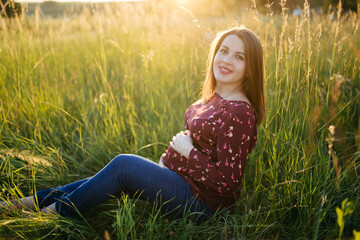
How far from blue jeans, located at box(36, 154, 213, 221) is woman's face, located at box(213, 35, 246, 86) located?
70cm

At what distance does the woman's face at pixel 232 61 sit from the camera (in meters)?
1.68

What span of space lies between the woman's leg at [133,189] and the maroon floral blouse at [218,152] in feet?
0.26

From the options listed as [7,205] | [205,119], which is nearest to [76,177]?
[7,205]

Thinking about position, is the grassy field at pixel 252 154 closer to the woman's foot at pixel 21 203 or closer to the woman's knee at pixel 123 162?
the woman's foot at pixel 21 203

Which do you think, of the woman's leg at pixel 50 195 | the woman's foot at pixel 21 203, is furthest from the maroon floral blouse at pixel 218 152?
the woman's foot at pixel 21 203

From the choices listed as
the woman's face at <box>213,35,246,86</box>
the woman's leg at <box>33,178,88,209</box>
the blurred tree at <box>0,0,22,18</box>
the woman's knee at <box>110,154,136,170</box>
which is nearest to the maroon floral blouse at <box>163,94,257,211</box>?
the woman's face at <box>213,35,246,86</box>

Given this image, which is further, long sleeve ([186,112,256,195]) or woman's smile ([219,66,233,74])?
woman's smile ([219,66,233,74])

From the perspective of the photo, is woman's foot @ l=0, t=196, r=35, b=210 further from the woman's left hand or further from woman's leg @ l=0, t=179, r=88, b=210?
the woman's left hand

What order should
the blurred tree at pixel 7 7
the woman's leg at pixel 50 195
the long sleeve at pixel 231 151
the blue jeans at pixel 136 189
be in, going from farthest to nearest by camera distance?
1. the blurred tree at pixel 7 7
2. the woman's leg at pixel 50 195
3. the blue jeans at pixel 136 189
4. the long sleeve at pixel 231 151

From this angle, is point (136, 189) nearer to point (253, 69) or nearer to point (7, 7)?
point (253, 69)

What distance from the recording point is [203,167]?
161cm

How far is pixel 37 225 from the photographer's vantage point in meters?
1.58

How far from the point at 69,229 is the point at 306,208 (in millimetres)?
1392

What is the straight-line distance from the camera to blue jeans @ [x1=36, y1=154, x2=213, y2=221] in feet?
5.32
